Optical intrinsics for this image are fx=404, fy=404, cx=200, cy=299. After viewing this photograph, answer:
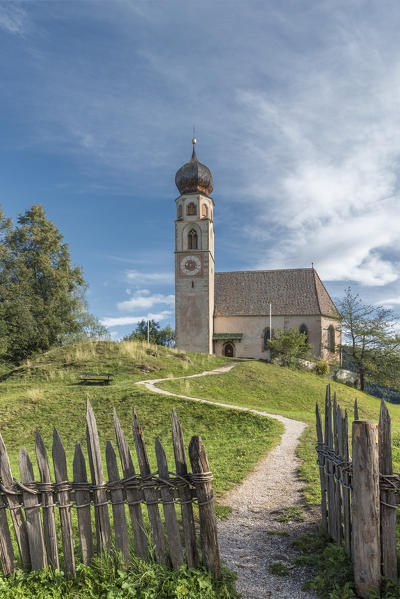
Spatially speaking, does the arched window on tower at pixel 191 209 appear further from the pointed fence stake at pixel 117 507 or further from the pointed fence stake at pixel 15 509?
the pointed fence stake at pixel 117 507

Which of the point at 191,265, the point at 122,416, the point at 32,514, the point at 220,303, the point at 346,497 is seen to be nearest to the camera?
the point at 32,514

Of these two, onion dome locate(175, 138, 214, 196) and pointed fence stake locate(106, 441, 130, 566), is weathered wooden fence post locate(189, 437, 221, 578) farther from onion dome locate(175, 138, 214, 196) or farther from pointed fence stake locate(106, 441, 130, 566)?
onion dome locate(175, 138, 214, 196)

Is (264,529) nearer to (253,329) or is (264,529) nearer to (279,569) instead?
(279,569)

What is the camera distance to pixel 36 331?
33.2m

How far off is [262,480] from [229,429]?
5.05 meters

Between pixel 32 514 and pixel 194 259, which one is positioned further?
pixel 194 259

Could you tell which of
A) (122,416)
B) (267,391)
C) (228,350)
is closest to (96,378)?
(122,416)

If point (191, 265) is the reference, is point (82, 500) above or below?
below

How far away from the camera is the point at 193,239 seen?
1639 inches

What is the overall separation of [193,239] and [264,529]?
3721cm

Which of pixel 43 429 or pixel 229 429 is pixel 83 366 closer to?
pixel 43 429

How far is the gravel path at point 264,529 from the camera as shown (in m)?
4.15

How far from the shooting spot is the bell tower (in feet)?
131

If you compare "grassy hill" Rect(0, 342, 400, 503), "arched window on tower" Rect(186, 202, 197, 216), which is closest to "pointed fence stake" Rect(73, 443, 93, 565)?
"grassy hill" Rect(0, 342, 400, 503)
